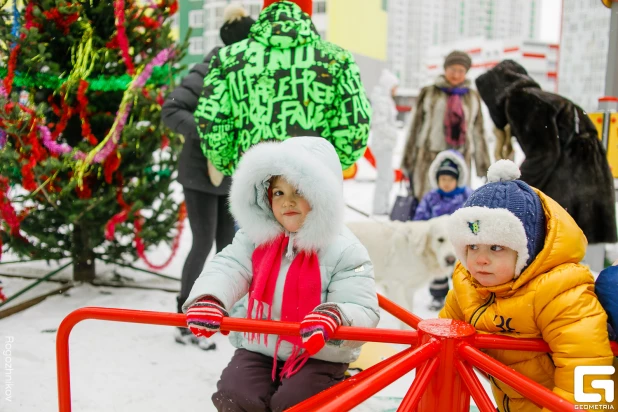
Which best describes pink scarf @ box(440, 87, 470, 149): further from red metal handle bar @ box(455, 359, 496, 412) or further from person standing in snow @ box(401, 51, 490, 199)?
red metal handle bar @ box(455, 359, 496, 412)

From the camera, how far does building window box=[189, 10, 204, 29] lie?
25.1ft

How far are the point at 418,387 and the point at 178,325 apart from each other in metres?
0.68

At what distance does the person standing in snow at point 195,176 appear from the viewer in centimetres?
308

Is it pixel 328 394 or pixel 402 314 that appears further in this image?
pixel 402 314

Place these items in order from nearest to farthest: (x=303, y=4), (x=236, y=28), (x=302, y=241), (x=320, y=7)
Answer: (x=302, y=241), (x=303, y=4), (x=236, y=28), (x=320, y=7)

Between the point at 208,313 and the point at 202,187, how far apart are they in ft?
5.43

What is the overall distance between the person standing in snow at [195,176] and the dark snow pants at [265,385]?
1343 millimetres

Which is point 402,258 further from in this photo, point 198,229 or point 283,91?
point 283,91

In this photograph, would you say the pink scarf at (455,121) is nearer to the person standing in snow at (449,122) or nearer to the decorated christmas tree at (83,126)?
the person standing in snow at (449,122)

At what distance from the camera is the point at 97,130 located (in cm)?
404

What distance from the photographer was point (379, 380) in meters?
1.29

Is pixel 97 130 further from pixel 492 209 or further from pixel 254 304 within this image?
pixel 492 209

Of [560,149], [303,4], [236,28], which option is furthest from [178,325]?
[560,149]

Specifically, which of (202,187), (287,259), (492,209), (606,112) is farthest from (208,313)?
(606,112)
